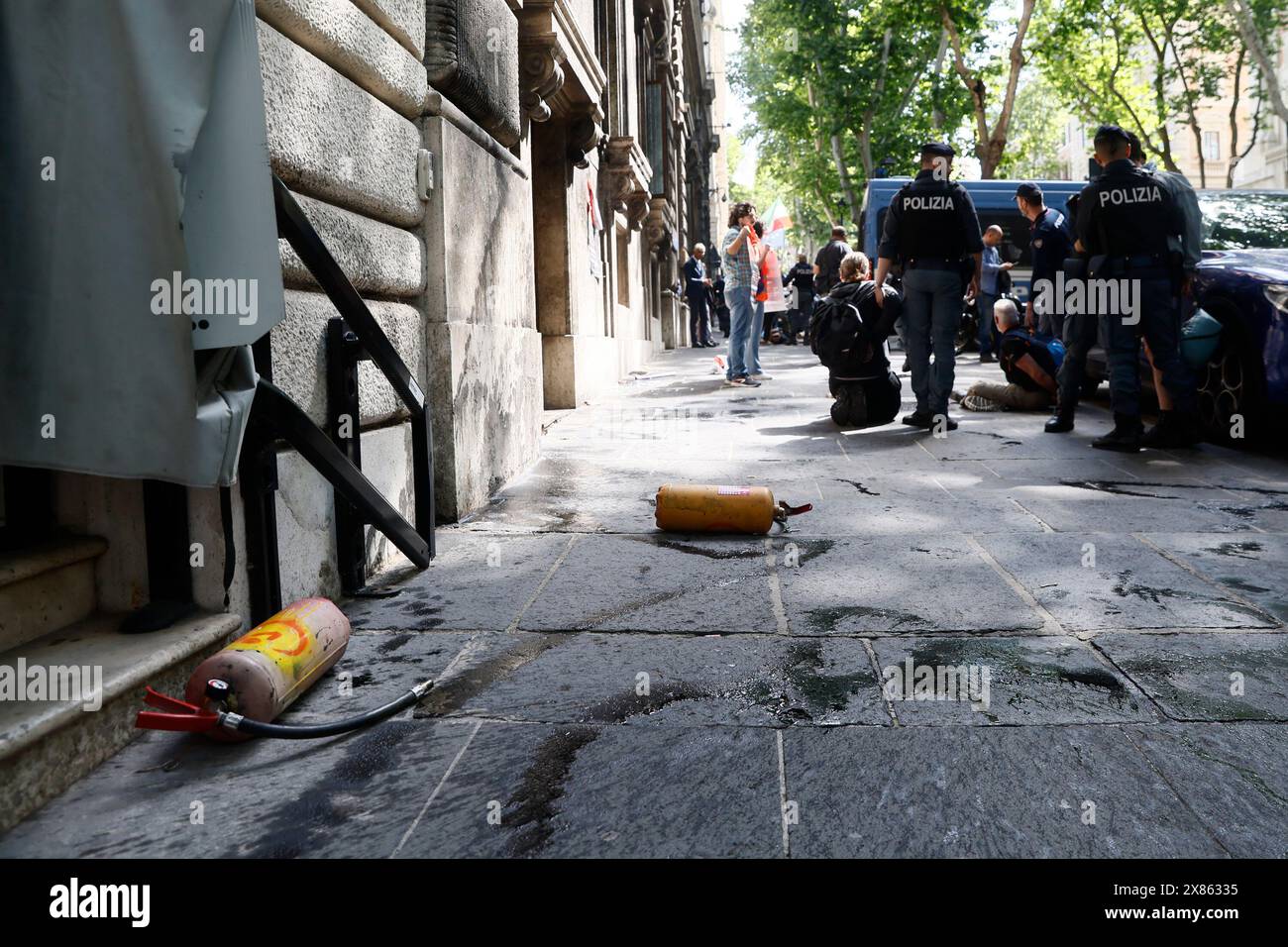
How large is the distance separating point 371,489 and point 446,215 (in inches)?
76.6

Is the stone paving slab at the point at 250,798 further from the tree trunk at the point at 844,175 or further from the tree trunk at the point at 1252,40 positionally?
the tree trunk at the point at 844,175

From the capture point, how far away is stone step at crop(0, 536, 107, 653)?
8.50 feet

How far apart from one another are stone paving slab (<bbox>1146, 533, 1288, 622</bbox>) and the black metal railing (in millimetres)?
2999

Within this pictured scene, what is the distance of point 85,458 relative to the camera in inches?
98.0

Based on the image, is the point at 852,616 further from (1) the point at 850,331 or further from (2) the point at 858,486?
(1) the point at 850,331

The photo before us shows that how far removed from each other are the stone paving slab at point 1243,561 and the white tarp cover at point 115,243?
11.0 ft

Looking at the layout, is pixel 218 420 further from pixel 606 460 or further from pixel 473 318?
pixel 606 460

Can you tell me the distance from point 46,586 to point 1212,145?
67923 millimetres

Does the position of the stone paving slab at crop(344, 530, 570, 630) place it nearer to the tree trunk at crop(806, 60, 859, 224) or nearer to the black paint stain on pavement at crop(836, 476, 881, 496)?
the black paint stain on pavement at crop(836, 476, 881, 496)

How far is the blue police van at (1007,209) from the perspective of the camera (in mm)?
17203

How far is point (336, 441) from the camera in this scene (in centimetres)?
390

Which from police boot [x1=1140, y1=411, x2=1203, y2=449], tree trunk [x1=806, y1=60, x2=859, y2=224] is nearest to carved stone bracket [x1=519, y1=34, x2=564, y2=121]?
police boot [x1=1140, y1=411, x2=1203, y2=449]

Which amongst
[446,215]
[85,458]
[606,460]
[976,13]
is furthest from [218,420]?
[976,13]
